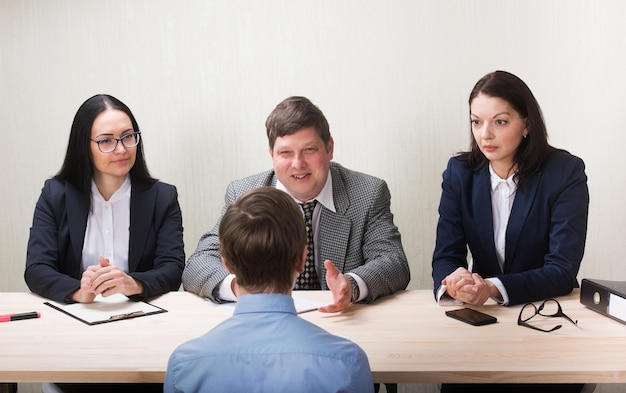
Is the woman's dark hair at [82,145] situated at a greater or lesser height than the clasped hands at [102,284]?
greater

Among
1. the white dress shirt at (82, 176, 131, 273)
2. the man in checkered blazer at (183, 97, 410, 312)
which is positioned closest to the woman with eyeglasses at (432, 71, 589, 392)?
the man in checkered blazer at (183, 97, 410, 312)

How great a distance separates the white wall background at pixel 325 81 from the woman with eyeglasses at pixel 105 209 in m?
0.55

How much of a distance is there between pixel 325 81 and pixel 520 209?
3.74ft

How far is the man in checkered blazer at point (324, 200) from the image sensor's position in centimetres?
260

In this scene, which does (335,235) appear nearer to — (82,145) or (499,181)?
(499,181)

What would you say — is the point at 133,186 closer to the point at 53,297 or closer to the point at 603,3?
the point at 53,297

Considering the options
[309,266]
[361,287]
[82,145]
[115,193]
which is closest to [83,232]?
[115,193]

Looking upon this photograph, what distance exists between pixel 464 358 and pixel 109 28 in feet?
7.86

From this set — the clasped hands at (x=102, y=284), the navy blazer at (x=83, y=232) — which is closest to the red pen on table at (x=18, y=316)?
the clasped hands at (x=102, y=284)

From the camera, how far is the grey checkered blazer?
101 inches

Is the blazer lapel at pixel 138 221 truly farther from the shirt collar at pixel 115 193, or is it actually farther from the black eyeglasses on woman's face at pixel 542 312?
the black eyeglasses on woman's face at pixel 542 312

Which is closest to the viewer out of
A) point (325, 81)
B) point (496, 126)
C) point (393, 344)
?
point (393, 344)

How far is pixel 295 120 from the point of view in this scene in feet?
8.54

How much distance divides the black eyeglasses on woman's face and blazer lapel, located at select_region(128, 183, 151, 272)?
1.50 metres
